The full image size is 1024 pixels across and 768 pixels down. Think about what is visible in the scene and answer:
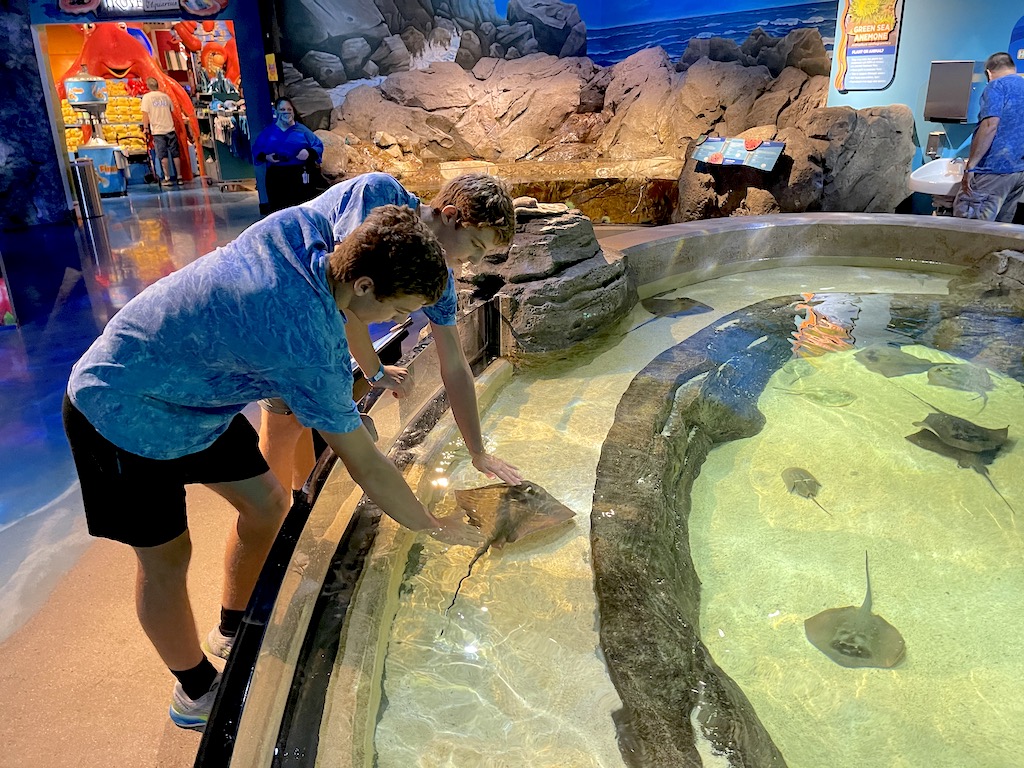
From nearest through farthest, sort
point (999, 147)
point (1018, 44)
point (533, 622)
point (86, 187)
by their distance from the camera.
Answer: point (533, 622) → point (999, 147) → point (1018, 44) → point (86, 187)

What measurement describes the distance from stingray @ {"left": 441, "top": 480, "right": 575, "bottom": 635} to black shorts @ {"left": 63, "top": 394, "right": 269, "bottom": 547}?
0.83 meters

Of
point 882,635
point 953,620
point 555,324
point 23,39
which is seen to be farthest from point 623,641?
point 23,39

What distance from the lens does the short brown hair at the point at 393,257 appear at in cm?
134

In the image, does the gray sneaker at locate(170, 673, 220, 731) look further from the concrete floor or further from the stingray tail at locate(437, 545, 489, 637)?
the stingray tail at locate(437, 545, 489, 637)

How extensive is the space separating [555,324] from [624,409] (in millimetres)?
1056

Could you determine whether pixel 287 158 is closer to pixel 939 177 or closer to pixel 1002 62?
pixel 1002 62

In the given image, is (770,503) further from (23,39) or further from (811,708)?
(23,39)

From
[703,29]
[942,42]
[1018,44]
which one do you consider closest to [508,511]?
[1018,44]

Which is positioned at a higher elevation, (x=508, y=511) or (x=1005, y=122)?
(x=1005, y=122)

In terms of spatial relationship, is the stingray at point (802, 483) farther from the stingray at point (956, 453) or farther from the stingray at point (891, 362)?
the stingray at point (891, 362)

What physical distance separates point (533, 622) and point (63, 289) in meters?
6.93

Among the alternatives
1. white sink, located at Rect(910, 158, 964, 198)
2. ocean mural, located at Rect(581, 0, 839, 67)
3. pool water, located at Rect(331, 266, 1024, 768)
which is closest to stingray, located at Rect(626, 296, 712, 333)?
pool water, located at Rect(331, 266, 1024, 768)

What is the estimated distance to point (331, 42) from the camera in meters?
12.7

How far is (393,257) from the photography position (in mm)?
1341
